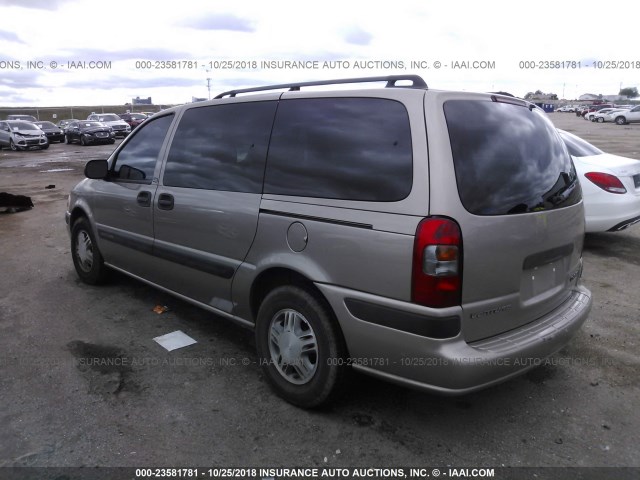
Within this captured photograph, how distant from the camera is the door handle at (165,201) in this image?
13.0 ft

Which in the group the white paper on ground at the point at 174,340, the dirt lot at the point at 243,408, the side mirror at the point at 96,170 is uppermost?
the side mirror at the point at 96,170

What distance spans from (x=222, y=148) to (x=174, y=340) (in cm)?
157

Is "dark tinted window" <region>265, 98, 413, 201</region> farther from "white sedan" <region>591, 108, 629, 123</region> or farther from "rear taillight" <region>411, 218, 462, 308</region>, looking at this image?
"white sedan" <region>591, 108, 629, 123</region>

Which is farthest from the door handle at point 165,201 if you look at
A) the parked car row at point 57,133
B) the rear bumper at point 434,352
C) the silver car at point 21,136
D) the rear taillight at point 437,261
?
the silver car at point 21,136

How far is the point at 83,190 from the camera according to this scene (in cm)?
524

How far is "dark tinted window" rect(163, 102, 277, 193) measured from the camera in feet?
11.1

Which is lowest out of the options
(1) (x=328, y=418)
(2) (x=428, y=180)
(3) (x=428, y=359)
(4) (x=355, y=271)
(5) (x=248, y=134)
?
(1) (x=328, y=418)

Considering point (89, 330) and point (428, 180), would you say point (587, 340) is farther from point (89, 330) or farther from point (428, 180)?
point (89, 330)

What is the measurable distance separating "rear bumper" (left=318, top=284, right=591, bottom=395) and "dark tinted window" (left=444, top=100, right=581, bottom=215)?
63 centimetres

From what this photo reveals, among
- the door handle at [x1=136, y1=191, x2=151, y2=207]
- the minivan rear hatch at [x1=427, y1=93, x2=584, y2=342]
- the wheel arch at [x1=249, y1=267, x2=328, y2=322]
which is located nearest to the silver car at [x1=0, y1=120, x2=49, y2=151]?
the door handle at [x1=136, y1=191, x2=151, y2=207]

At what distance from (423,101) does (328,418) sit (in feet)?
6.02

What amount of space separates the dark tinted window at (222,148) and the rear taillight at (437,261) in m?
1.22

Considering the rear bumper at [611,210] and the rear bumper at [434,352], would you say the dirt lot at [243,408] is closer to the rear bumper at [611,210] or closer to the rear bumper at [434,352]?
the rear bumper at [434,352]

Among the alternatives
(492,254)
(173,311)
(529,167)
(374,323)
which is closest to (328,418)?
(374,323)
